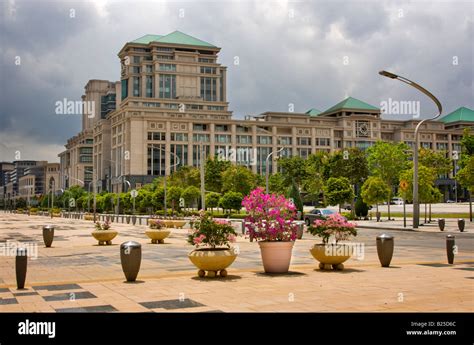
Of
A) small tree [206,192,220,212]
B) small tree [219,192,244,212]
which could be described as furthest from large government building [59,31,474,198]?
small tree [219,192,244,212]

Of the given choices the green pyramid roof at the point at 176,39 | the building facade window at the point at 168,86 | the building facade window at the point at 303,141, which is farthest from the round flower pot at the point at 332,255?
the green pyramid roof at the point at 176,39

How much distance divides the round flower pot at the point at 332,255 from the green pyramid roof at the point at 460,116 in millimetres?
160723

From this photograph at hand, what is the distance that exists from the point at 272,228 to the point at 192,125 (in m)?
115

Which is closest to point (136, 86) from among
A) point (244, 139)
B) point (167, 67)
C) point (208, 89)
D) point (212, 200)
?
point (167, 67)

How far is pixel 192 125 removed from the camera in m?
127

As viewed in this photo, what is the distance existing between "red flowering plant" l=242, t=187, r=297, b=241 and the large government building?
349 feet

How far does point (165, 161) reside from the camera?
126 meters

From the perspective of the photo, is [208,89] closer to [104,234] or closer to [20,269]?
[104,234]

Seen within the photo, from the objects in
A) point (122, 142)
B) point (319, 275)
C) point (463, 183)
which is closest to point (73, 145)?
point (122, 142)

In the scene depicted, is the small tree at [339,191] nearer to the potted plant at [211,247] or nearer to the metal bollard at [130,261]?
the potted plant at [211,247]

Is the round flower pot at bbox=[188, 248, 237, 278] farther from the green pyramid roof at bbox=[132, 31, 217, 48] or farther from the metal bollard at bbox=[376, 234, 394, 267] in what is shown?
the green pyramid roof at bbox=[132, 31, 217, 48]

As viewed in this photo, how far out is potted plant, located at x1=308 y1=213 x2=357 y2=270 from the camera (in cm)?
1438
